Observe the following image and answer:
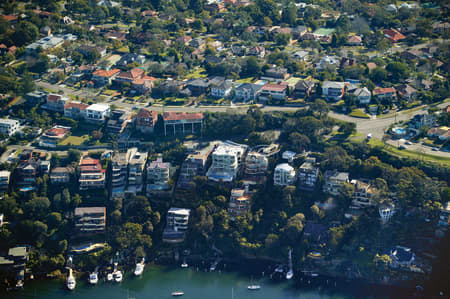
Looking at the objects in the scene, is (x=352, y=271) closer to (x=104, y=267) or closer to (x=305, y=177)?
(x=305, y=177)

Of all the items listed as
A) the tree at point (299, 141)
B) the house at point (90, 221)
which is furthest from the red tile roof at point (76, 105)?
the tree at point (299, 141)

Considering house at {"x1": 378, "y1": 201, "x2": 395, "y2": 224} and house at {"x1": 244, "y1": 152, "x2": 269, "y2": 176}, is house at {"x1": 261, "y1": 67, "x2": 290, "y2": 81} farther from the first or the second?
house at {"x1": 378, "y1": 201, "x2": 395, "y2": 224}

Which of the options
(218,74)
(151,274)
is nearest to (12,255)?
(151,274)

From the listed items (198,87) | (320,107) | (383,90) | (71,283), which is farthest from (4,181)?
(383,90)

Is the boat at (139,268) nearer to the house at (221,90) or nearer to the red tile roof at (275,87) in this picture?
the house at (221,90)

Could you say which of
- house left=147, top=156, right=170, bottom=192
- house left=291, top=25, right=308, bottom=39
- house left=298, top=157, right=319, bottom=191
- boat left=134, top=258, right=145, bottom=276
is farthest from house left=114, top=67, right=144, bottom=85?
boat left=134, top=258, right=145, bottom=276

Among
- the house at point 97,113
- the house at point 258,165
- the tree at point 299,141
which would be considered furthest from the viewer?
the house at point 97,113
